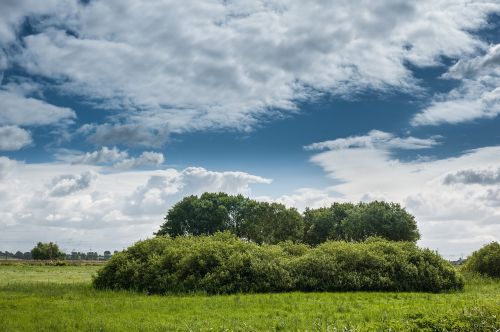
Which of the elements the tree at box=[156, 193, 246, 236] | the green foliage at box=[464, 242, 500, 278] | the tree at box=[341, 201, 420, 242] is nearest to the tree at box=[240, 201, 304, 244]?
the tree at box=[156, 193, 246, 236]

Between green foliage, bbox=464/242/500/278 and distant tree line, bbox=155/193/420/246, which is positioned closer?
green foliage, bbox=464/242/500/278

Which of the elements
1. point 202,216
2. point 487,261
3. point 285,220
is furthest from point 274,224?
point 487,261

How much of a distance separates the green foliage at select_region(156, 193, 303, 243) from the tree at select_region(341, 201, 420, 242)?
32.0ft

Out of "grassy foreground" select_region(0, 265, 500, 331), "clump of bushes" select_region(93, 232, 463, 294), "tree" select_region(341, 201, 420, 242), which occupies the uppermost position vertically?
"tree" select_region(341, 201, 420, 242)

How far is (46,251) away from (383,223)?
289 feet

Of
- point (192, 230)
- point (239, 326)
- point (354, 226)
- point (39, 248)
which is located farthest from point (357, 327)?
point (39, 248)

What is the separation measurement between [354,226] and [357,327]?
2150 inches

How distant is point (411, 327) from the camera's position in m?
13.9

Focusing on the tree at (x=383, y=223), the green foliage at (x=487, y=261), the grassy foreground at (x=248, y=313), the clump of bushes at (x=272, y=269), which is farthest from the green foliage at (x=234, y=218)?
the grassy foreground at (x=248, y=313)

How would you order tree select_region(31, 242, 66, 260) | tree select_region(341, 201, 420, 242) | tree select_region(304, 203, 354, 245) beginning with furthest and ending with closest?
tree select_region(31, 242, 66, 260)
tree select_region(304, 203, 354, 245)
tree select_region(341, 201, 420, 242)

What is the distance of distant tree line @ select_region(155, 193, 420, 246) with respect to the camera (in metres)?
65.3

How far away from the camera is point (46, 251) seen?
117 m

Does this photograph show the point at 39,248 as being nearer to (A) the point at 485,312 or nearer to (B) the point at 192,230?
(B) the point at 192,230

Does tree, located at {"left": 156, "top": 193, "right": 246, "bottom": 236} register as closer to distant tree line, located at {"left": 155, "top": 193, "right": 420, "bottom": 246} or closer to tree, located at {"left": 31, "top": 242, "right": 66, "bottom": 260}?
distant tree line, located at {"left": 155, "top": 193, "right": 420, "bottom": 246}
